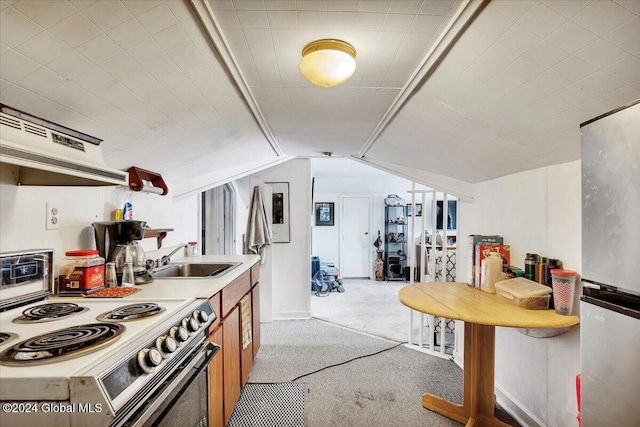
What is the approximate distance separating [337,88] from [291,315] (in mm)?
2959

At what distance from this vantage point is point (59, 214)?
1.51m

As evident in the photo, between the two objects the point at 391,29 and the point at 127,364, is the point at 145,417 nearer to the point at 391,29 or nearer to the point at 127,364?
the point at 127,364

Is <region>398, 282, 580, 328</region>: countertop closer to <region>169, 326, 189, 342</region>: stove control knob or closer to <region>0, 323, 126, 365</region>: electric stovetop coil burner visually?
<region>169, 326, 189, 342</region>: stove control knob

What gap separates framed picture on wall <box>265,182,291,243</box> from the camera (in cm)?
388

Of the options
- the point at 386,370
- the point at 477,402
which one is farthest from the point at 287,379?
the point at 477,402

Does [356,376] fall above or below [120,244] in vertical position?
below

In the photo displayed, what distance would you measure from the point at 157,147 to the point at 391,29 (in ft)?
4.78

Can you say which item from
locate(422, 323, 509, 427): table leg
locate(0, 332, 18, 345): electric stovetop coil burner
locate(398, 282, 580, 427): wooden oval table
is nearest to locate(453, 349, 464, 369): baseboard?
locate(398, 282, 580, 427): wooden oval table

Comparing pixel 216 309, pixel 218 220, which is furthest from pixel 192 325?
pixel 218 220

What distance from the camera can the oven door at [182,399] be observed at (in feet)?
2.99

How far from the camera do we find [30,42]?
0.93m

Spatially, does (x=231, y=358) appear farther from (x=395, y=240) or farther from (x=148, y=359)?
(x=395, y=240)

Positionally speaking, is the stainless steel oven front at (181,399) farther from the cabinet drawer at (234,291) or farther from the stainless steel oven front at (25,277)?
the stainless steel oven front at (25,277)

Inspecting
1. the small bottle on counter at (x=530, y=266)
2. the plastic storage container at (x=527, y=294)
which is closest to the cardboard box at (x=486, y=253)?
the small bottle on counter at (x=530, y=266)
